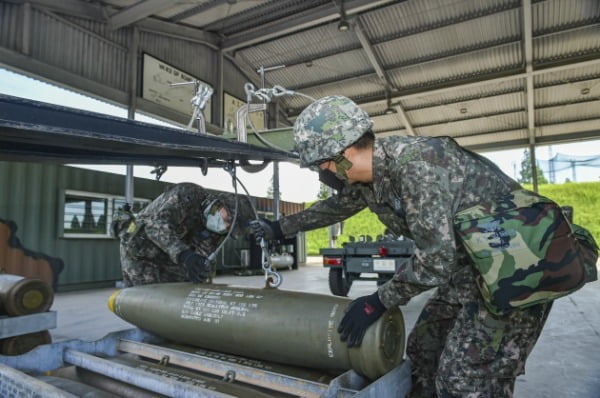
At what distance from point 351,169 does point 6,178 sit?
22.4 feet

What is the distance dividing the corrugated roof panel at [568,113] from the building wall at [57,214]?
39.7ft

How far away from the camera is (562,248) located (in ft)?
4.76

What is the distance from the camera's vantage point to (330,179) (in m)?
2.05

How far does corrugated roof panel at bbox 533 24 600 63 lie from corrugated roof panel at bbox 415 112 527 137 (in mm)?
2955

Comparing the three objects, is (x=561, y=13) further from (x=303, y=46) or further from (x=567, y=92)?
(x=303, y=46)

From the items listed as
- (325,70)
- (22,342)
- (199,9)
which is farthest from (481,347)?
(325,70)

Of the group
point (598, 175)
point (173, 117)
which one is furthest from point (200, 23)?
point (598, 175)

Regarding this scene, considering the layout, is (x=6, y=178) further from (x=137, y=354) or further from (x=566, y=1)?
(x=566, y=1)

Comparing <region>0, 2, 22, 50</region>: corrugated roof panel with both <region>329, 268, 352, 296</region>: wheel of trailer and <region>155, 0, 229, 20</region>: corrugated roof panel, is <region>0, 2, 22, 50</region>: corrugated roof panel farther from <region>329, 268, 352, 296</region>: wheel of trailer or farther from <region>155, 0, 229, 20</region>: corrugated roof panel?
<region>329, 268, 352, 296</region>: wheel of trailer

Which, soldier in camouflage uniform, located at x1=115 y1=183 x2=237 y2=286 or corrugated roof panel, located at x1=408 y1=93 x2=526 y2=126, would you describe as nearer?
soldier in camouflage uniform, located at x1=115 y1=183 x2=237 y2=286

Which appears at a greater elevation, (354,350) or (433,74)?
(433,74)

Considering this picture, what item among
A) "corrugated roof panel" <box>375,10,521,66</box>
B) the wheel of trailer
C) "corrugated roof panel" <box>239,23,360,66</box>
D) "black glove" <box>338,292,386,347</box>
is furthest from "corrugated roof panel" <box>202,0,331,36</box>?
"black glove" <box>338,292,386,347</box>

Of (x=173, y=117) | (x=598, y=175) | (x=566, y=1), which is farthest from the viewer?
(x=598, y=175)

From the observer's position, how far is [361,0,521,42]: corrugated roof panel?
897 cm
